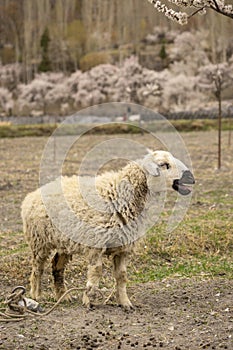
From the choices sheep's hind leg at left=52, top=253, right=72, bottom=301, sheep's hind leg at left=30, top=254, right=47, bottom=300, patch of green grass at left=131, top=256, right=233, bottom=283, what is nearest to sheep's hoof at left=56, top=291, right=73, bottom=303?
sheep's hind leg at left=52, top=253, right=72, bottom=301

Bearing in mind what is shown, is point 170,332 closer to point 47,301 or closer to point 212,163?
point 47,301

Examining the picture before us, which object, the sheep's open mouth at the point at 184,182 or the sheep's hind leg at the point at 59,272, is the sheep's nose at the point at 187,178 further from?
the sheep's hind leg at the point at 59,272

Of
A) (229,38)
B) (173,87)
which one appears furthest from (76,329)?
(229,38)

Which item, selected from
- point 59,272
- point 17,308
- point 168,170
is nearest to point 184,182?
point 168,170

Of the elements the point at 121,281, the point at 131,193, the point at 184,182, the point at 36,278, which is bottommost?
the point at 36,278

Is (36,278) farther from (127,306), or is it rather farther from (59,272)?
(127,306)

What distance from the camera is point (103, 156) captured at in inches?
1091

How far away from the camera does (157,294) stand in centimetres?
809

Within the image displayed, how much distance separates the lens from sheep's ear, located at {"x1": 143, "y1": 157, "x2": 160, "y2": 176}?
24.3 ft

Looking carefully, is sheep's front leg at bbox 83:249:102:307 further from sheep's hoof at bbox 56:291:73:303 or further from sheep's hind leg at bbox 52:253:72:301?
sheep's hind leg at bbox 52:253:72:301

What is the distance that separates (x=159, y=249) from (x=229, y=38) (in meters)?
105

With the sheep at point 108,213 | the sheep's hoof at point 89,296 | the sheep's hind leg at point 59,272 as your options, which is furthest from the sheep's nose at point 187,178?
the sheep's hind leg at point 59,272

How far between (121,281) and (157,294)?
0.78 meters

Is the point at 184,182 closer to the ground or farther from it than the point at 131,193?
farther from it
